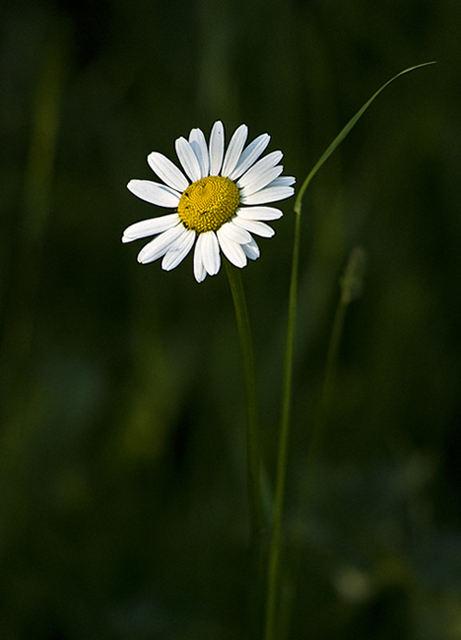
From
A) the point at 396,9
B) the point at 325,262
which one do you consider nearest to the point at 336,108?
the point at 396,9

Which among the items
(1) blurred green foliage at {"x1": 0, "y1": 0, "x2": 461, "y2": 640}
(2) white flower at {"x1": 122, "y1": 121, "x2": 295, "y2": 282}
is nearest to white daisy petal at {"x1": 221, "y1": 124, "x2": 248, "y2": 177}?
(2) white flower at {"x1": 122, "y1": 121, "x2": 295, "y2": 282}

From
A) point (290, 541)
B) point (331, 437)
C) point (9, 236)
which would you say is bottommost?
point (290, 541)

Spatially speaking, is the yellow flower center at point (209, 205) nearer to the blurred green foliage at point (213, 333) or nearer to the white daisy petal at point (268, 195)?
the white daisy petal at point (268, 195)

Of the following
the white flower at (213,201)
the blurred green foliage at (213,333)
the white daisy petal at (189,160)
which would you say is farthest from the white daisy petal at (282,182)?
the blurred green foliage at (213,333)

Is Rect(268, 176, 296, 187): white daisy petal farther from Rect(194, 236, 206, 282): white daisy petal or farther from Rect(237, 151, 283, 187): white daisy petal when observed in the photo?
Rect(194, 236, 206, 282): white daisy petal

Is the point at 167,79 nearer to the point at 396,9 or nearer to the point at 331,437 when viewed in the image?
the point at 396,9

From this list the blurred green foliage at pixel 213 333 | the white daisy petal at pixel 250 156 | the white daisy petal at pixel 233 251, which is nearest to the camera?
the white daisy petal at pixel 233 251
